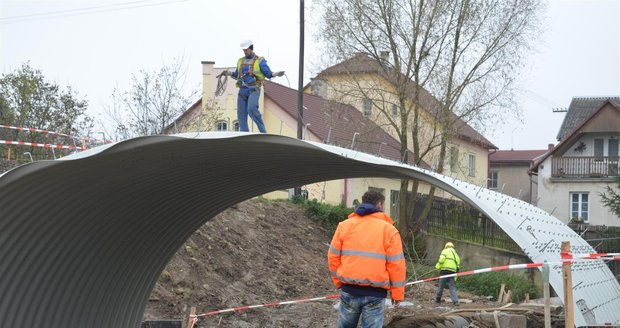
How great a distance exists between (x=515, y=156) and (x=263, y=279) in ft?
213

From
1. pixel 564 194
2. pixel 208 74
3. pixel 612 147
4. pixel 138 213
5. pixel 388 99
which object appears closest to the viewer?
pixel 138 213

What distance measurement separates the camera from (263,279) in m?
19.3

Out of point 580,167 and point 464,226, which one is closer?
point 464,226

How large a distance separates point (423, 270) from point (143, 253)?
15.4 meters

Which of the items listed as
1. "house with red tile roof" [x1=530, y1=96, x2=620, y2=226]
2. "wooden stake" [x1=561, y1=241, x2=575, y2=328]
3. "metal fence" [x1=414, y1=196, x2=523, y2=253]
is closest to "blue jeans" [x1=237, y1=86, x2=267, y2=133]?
"wooden stake" [x1=561, y1=241, x2=575, y2=328]

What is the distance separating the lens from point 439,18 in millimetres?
28797

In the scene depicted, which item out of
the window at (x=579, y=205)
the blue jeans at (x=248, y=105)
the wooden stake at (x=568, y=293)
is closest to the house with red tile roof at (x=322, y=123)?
the blue jeans at (x=248, y=105)

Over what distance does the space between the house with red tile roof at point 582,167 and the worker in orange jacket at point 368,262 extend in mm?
38356

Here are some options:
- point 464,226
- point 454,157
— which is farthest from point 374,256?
point 464,226

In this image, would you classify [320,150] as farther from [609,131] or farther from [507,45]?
[609,131]

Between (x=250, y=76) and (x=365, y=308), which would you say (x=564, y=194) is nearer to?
(x=250, y=76)

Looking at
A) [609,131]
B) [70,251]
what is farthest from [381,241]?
[609,131]

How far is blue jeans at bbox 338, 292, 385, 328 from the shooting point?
791 cm

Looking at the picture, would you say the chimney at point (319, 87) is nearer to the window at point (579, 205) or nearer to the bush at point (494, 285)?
the bush at point (494, 285)
